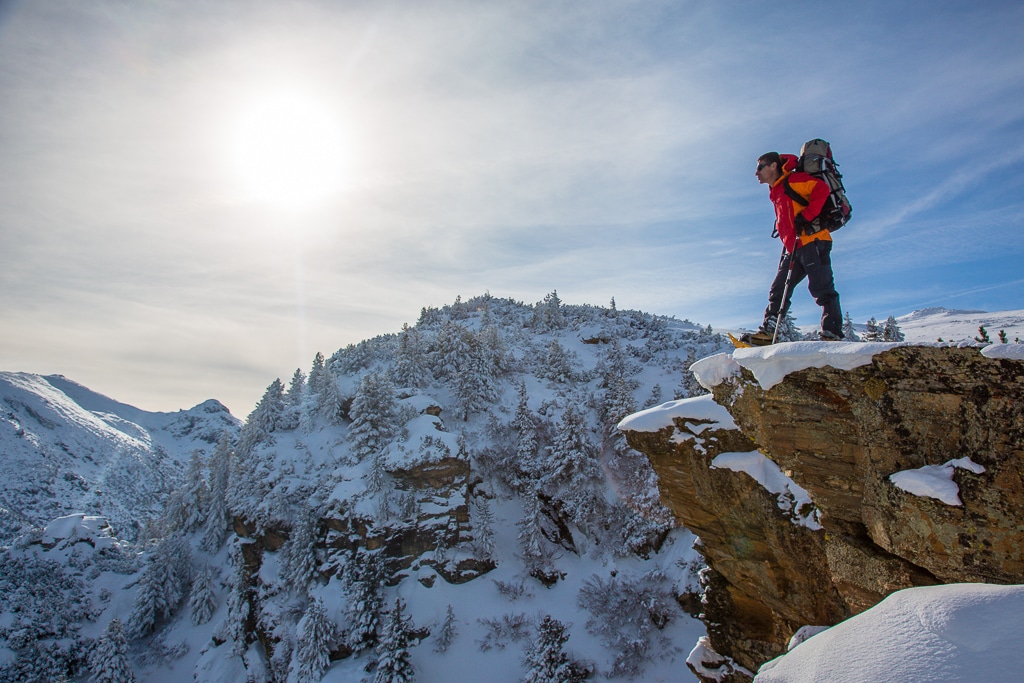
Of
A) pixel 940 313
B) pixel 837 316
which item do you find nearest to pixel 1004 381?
pixel 837 316

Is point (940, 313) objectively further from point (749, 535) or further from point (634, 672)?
point (749, 535)

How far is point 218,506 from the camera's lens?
135 feet

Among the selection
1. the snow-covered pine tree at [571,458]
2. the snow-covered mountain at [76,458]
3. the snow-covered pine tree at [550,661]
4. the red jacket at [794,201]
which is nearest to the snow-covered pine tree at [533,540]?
the snow-covered pine tree at [571,458]

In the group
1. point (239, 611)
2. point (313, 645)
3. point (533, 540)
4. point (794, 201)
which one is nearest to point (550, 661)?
point (533, 540)

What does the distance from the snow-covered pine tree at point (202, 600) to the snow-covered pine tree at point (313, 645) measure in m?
15.6

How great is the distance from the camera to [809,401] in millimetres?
5914

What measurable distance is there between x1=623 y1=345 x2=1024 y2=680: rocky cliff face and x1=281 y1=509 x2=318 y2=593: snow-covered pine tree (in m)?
29.5

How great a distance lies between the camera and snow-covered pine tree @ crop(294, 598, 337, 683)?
24984mm

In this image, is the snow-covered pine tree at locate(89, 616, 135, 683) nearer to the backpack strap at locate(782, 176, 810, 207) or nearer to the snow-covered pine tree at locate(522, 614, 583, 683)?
the snow-covered pine tree at locate(522, 614, 583, 683)

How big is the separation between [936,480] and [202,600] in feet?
155

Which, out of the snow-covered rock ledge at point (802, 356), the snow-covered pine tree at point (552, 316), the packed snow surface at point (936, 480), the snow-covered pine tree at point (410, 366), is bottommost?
the packed snow surface at point (936, 480)

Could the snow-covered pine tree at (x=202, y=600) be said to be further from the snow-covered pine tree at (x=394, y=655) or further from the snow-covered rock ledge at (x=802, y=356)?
the snow-covered rock ledge at (x=802, y=356)

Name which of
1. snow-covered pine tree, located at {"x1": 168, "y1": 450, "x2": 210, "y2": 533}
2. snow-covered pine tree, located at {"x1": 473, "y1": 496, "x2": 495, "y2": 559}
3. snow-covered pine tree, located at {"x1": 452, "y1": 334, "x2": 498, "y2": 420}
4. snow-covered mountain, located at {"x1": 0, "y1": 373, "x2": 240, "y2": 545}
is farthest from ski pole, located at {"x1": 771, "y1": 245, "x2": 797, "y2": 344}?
snow-covered pine tree, located at {"x1": 168, "y1": 450, "x2": 210, "y2": 533}

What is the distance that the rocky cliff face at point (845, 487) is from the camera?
4.55m
